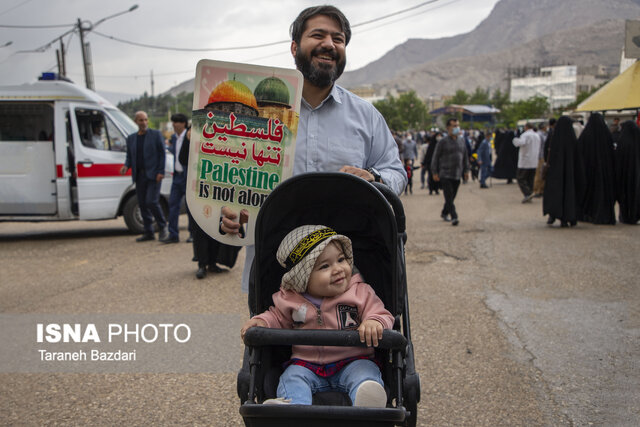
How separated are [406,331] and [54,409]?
7.81 feet

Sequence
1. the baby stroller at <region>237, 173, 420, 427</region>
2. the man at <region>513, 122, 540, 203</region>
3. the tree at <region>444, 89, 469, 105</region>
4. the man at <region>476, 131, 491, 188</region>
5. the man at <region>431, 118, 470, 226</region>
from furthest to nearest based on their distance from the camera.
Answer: the tree at <region>444, 89, 469, 105</region>
the man at <region>476, 131, 491, 188</region>
the man at <region>513, 122, 540, 203</region>
the man at <region>431, 118, 470, 226</region>
the baby stroller at <region>237, 173, 420, 427</region>

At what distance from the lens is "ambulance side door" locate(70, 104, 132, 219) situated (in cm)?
1095

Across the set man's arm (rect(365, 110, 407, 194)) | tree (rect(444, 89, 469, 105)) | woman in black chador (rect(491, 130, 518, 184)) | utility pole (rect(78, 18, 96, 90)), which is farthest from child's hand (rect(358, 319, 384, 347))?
tree (rect(444, 89, 469, 105))

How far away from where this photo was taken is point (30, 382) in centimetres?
419

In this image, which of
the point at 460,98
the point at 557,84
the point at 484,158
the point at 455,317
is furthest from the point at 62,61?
the point at 557,84

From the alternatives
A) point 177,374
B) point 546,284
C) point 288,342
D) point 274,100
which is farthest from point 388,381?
point 546,284

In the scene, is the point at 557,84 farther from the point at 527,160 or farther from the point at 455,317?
the point at 455,317

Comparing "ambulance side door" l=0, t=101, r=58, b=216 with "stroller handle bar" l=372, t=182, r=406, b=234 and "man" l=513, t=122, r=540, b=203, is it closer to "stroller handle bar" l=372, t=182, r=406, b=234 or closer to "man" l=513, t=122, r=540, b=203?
"stroller handle bar" l=372, t=182, r=406, b=234

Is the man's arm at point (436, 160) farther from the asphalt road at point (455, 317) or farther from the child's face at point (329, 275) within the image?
the child's face at point (329, 275)

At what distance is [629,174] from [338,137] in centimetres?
1030

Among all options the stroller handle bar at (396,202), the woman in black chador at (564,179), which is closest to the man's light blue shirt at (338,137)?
the stroller handle bar at (396,202)

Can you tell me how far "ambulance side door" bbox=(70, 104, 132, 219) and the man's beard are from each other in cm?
902

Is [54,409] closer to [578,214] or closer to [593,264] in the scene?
[593,264]

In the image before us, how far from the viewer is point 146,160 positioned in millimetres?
9867
